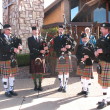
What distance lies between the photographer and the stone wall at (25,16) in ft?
33.1

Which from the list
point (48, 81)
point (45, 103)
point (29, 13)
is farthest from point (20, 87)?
point (29, 13)

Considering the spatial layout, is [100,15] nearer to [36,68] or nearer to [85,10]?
[85,10]

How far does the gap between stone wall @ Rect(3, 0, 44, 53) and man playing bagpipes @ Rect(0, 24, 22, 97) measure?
12.8 ft

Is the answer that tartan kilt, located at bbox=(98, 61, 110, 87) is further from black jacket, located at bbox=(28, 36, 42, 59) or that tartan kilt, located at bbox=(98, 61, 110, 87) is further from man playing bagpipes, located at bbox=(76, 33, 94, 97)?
black jacket, located at bbox=(28, 36, 42, 59)

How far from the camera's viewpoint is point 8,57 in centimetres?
612

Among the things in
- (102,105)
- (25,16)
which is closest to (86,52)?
(102,105)

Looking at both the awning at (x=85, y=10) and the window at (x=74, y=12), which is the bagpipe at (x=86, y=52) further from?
the window at (x=74, y=12)

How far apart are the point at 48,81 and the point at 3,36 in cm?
251

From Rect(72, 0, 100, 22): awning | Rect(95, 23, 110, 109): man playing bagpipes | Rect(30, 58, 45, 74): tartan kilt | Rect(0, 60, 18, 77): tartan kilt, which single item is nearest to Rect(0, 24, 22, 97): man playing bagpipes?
Rect(0, 60, 18, 77): tartan kilt

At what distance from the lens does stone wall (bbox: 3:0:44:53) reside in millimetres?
10102

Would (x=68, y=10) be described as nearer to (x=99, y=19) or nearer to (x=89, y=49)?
(x=99, y=19)

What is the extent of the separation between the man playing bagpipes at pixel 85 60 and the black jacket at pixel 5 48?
166 cm

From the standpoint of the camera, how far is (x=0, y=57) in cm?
615

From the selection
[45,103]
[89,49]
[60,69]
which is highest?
[89,49]
